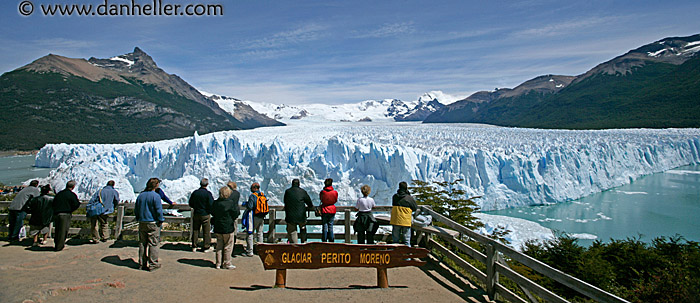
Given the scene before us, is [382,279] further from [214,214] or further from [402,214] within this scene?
[214,214]

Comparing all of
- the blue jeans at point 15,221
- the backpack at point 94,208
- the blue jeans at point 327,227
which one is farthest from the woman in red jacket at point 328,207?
the blue jeans at point 15,221

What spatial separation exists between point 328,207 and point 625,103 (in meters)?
71.6

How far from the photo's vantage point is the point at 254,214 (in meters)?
5.19

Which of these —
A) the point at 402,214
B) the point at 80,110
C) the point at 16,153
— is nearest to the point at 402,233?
the point at 402,214

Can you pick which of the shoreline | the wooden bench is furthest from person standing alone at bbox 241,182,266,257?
the shoreline

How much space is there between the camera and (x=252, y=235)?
17.5 feet

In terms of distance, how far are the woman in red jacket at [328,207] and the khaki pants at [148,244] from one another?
2.03 meters

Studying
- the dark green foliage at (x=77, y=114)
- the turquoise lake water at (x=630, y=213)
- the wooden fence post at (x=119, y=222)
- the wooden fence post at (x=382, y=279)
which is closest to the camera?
the wooden fence post at (x=382, y=279)

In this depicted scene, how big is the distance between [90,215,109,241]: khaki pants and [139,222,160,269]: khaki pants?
142 centimetres

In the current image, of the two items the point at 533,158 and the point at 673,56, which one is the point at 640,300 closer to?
the point at 533,158

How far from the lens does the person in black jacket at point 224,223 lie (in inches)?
186

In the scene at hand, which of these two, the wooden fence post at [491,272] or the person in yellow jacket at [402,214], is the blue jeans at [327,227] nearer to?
the person in yellow jacket at [402,214]

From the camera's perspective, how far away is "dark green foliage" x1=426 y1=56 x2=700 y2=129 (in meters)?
51.1

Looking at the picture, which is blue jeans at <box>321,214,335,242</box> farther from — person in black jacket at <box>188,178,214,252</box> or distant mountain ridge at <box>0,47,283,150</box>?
distant mountain ridge at <box>0,47,283,150</box>
